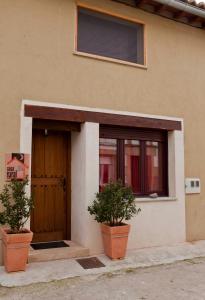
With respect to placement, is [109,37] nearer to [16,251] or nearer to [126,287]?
[16,251]

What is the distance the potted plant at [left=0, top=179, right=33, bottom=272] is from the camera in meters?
5.27

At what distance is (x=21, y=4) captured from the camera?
246 inches

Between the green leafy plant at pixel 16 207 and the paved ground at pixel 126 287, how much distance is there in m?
1.08

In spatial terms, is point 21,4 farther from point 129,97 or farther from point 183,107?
point 183,107

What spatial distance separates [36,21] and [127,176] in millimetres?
3921

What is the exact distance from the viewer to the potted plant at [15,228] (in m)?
5.27

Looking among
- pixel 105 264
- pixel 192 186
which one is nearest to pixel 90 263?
pixel 105 264

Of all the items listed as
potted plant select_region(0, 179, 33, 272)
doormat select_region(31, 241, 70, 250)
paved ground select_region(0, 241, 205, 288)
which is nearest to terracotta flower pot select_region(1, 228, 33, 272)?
potted plant select_region(0, 179, 33, 272)

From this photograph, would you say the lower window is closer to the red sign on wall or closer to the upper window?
the upper window

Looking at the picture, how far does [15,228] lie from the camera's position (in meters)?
5.46

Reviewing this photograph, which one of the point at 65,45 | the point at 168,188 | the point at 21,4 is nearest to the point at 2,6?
the point at 21,4

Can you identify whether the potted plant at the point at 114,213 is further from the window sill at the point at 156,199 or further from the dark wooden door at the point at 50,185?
the dark wooden door at the point at 50,185

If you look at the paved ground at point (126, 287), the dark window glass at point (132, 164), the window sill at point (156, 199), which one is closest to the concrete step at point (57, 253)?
the paved ground at point (126, 287)

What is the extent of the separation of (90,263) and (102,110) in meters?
3.16
